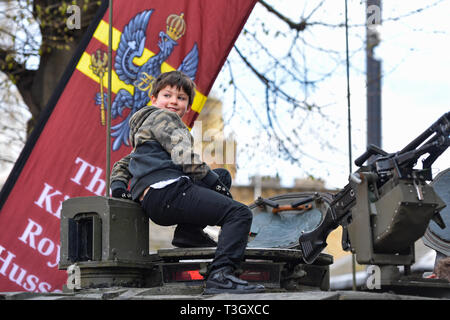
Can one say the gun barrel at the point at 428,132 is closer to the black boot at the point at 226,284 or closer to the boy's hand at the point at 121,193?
the black boot at the point at 226,284

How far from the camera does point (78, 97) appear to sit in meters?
8.84

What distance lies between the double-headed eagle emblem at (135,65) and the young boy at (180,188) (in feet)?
10.7

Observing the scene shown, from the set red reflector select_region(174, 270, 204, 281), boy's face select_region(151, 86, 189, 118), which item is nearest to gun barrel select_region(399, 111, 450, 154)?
red reflector select_region(174, 270, 204, 281)

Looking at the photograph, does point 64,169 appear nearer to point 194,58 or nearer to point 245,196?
point 194,58

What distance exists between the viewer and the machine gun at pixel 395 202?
4.19 meters

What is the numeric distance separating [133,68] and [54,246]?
1.99 metres

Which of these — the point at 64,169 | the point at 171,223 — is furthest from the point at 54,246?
the point at 171,223

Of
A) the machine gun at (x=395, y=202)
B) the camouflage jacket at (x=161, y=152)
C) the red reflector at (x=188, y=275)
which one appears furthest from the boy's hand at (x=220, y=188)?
the machine gun at (x=395, y=202)

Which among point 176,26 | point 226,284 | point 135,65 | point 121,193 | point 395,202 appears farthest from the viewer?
point 176,26

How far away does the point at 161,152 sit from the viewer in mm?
5168

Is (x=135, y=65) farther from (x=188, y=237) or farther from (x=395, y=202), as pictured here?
(x=395, y=202)

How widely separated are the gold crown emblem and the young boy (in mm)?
3556

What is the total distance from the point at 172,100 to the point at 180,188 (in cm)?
68

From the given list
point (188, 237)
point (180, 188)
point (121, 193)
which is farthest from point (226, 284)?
point (121, 193)
